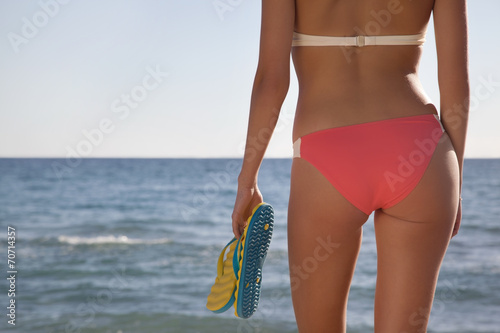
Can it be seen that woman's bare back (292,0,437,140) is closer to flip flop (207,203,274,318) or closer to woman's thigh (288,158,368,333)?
woman's thigh (288,158,368,333)

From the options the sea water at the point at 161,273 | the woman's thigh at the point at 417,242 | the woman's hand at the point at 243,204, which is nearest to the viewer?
the woman's thigh at the point at 417,242

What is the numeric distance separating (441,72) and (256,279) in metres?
0.93

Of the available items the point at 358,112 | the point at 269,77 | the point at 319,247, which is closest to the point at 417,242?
the point at 319,247

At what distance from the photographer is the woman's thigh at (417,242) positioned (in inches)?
60.7

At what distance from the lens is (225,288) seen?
1980 millimetres

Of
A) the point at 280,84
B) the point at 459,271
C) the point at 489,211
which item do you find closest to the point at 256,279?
the point at 280,84

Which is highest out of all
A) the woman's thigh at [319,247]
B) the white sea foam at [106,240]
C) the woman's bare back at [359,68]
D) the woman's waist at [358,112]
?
the woman's bare back at [359,68]

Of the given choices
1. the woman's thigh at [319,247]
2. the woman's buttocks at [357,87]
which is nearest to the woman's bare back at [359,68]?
the woman's buttocks at [357,87]

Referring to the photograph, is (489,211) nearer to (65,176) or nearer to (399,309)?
(399,309)

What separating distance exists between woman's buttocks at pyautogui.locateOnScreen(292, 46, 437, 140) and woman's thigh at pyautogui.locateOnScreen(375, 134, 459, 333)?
0.59ft

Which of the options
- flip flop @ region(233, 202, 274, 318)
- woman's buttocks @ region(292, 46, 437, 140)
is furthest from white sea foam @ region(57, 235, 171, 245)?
woman's buttocks @ region(292, 46, 437, 140)

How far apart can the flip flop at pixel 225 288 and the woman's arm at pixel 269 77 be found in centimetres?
41

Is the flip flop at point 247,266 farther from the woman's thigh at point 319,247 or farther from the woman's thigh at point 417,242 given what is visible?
the woman's thigh at point 417,242

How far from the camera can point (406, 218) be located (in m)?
1.56
